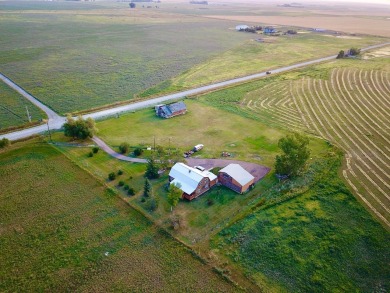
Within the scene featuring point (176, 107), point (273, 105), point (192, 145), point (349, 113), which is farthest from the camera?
point (273, 105)

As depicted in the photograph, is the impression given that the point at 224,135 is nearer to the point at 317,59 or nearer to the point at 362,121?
the point at 362,121

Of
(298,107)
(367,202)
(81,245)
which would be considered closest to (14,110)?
(81,245)

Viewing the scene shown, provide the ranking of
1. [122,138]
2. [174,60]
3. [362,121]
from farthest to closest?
[174,60]
[362,121]
[122,138]

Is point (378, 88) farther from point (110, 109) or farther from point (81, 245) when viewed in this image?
point (81, 245)

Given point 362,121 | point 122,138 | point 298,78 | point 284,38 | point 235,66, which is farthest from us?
point 284,38

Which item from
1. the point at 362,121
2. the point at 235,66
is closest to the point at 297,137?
the point at 362,121

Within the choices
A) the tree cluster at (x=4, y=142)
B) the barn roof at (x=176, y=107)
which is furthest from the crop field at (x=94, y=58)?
the tree cluster at (x=4, y=142)
